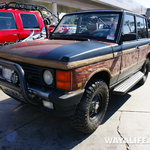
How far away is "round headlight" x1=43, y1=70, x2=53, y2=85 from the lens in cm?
206

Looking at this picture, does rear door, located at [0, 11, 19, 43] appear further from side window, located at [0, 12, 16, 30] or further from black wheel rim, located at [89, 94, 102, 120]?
black wheel rim, located at [89, 94, 102, 120]

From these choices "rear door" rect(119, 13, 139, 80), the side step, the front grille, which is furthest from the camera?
"rear door" rect(119, 13, 139, 80)

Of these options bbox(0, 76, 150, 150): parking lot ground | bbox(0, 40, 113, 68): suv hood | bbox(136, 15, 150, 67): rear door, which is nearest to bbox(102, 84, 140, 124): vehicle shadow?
bbox(0, 76, 150, 150): parking lot ground

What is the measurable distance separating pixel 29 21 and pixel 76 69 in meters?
5.12

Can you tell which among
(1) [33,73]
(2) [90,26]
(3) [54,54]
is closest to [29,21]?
(2) [90,26]

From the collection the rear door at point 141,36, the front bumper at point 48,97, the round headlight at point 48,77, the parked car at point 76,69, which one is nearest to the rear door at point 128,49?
the parked car at point 76,69

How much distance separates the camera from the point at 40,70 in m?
2.12

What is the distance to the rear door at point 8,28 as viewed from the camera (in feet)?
18.3

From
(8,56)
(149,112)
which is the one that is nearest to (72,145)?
(8,56)

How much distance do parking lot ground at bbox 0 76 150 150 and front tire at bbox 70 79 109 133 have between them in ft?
0.69

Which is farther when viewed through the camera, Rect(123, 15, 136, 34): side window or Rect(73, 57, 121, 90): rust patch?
Rect(123, 15, 136, 34): side window

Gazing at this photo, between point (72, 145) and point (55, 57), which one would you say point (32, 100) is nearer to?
point (55, 57)

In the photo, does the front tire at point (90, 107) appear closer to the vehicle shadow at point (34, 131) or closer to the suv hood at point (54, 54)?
the vehicle shadow at point (34, 131)

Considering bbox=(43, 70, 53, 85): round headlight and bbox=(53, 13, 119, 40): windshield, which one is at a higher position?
bbox=(53, 13, 119, 40): windshield
